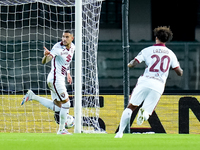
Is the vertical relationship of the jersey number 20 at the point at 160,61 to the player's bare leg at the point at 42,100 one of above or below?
above

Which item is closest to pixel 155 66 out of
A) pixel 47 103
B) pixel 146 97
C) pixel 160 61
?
pixel 160 61

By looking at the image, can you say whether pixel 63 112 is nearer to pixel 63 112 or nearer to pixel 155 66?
pixel 63 112

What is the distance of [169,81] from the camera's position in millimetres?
10180

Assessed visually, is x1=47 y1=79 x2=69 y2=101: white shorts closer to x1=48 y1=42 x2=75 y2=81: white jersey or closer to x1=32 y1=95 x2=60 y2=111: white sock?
x1=48 y1=42 x2=75 y2=81: white jersey

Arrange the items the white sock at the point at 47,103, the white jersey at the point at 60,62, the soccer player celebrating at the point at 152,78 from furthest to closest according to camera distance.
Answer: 1. the white sock at the point at 47,103
2. the white jersey at the point at 60,62
3. the soccer player celebrating at the point at 152,78

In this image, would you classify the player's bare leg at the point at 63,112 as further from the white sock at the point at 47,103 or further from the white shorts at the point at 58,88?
the white sock at the point at 47,103

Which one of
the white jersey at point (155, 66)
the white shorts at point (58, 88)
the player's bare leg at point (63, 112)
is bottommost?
the player's bare leg at point (63, 112)

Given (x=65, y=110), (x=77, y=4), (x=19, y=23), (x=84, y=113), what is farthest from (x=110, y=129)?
(x=19, y=23)

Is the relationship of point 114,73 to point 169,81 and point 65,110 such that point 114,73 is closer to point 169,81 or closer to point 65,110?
point 169,81

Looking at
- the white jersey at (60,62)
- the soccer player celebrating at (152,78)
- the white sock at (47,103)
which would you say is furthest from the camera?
the white sock at (47,103)

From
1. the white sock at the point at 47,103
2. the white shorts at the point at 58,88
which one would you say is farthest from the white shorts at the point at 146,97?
the white sock at the point at 47,103

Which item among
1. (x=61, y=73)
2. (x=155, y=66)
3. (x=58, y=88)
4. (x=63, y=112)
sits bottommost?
(x=63, y=112)

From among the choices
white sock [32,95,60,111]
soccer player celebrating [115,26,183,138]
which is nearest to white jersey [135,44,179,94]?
soccer player celebrating [115,26,183,138]

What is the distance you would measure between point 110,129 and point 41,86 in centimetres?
191
